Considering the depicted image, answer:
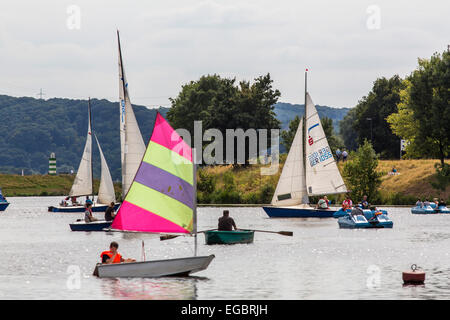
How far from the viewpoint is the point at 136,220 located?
39125 mm

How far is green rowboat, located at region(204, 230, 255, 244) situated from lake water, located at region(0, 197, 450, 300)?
558mm

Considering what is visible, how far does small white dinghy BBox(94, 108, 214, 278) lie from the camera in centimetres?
3869

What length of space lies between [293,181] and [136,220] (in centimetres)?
4834

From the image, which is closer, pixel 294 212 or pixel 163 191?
pixel 163 191

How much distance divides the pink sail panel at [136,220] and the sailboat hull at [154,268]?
7.39 ft

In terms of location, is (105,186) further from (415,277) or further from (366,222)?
(415,277)

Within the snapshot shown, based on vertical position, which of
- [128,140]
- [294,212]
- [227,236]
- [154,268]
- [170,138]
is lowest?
[154,268]

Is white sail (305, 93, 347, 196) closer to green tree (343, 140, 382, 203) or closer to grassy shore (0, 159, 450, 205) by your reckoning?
green tree (343, 140, 382, 203)

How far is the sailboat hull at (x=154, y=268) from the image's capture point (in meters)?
36.8

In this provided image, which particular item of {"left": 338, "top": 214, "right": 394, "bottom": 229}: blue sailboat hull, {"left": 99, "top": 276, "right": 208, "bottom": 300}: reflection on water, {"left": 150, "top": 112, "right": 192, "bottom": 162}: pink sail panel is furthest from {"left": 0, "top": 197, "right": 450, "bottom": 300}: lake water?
{"left": 150, "top": 112, "right": 192, "bottom": 162}: pink sail panel

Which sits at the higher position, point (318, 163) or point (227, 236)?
point (318, 163)

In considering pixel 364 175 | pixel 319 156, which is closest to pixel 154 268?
pixel 319 156
